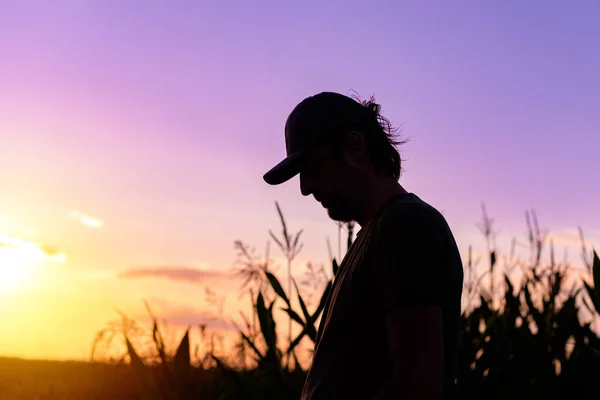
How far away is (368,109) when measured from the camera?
258cm

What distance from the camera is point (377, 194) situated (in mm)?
2209

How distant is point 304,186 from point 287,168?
0.07m

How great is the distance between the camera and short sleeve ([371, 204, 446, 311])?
191 cm

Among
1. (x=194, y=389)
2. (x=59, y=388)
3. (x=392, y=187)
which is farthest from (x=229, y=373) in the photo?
(x=59, y=388)

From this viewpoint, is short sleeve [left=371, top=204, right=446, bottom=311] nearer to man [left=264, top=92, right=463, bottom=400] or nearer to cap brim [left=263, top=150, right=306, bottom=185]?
man [left=264, top=92, right=463, bottom=400]

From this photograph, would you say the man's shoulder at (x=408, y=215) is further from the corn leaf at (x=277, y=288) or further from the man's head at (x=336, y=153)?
the corn leaf at (x=277, y=288)

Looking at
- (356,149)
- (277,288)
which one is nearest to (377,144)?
(356,149)

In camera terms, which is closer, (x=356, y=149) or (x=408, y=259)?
(x=408, y=259)

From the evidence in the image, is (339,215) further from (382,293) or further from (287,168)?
(382,293)

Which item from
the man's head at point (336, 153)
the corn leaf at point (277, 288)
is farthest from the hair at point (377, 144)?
the corn leaf at point (277, 288)

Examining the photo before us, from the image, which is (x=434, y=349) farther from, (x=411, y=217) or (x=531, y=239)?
(x=531, y=239)

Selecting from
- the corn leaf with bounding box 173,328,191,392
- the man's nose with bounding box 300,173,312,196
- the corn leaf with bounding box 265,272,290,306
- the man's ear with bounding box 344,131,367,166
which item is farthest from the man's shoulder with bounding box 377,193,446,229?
the corn leaf with bounding box 173,328,191,392

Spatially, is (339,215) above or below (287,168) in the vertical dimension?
below

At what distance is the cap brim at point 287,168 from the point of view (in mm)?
2344
